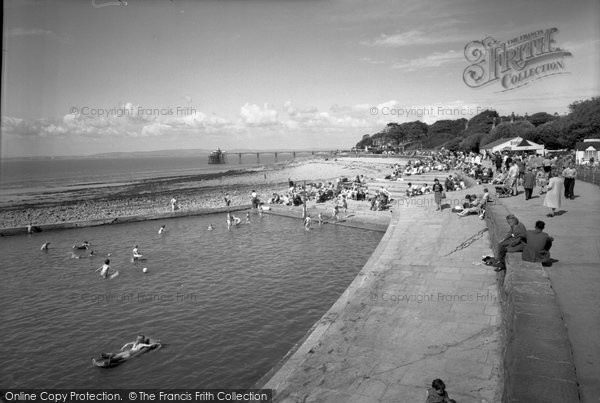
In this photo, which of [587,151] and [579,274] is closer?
[579,274]

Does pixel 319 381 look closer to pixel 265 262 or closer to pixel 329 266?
pixel 329 266

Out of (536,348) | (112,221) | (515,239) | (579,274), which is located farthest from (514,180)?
(112,221)

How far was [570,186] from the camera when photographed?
14.7 meters

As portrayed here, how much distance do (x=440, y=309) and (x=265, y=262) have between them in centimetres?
945

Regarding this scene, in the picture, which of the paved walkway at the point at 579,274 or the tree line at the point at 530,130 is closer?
the paved walkway at the point at 579,274

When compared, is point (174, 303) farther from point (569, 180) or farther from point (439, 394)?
point (569, 180)

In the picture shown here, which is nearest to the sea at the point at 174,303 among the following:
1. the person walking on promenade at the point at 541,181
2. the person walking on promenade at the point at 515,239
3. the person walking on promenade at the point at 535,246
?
the person walking on promenade at the point at 515,239

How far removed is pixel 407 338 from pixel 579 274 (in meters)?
3.56

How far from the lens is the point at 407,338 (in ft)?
25.3

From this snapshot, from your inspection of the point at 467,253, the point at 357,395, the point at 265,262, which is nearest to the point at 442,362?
the point at 357,395

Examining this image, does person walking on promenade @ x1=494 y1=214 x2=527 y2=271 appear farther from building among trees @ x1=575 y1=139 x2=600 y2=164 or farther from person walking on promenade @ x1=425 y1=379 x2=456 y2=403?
building among trees @ x1=575 y1=139 x2=600 y2=164

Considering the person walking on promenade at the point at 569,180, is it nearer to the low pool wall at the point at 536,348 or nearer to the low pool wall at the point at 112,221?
the low pool wall at the point at 536,348

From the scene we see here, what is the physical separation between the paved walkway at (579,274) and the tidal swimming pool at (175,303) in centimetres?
601

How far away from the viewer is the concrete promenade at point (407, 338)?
20.3ft
